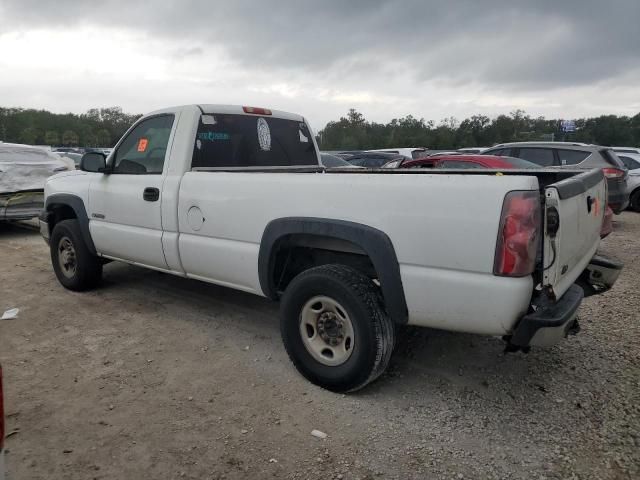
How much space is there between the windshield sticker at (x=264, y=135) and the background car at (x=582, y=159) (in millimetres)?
6486

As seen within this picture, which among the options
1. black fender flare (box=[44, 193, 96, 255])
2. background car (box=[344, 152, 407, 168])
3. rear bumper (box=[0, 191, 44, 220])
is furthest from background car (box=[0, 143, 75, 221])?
background car (box=[344, 152, 407, 168])

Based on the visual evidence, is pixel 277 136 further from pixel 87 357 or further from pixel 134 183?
pixel 87 357

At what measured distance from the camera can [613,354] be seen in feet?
12.6

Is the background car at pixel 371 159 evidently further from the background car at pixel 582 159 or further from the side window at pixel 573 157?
the side window at pixel 573 157

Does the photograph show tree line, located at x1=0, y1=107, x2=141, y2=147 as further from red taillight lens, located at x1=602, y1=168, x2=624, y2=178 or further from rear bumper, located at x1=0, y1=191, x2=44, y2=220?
red taillight lens, located at x1=602, y1=168, x2=624, y2=178

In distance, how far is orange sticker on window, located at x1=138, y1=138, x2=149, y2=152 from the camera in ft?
15.2

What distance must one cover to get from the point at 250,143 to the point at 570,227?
2849 mm

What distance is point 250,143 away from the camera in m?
4.62

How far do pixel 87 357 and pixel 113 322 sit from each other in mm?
772

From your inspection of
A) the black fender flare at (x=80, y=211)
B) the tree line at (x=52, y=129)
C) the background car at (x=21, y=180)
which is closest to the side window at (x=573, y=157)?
the black fender flare at (x=80, y=211)

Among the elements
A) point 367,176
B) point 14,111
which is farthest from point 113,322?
point 14,111

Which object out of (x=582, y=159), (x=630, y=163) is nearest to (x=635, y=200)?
(x=630, y=163)

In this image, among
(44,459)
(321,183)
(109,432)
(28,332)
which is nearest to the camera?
(44,459)

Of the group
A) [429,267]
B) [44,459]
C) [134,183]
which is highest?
[134,183]
